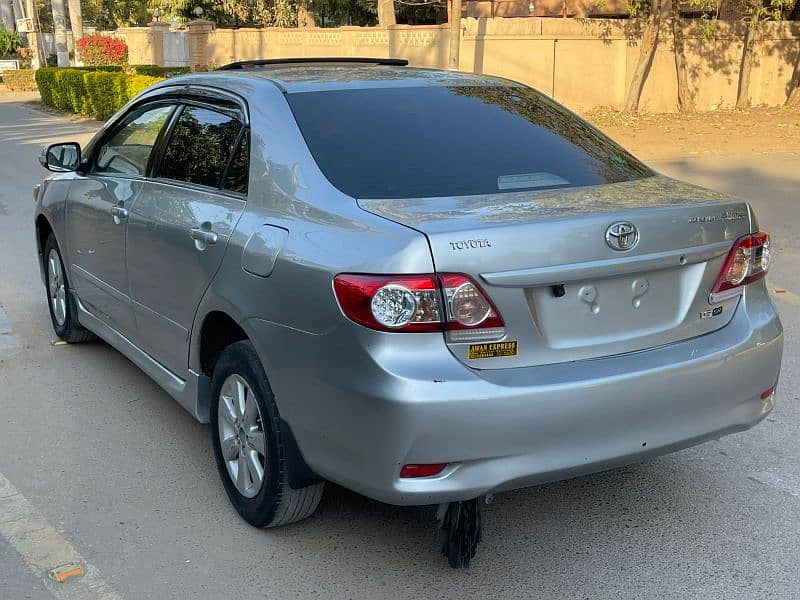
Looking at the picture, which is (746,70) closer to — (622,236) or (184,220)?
(184,220)

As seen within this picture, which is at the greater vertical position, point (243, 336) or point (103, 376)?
point (243, 336)

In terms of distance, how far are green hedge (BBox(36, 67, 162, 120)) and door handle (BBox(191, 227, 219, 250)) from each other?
653 inches

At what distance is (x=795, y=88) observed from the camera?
23.5m

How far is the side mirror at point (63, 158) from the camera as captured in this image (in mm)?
5684

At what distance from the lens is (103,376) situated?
18.6 feet

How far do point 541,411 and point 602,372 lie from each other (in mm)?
272

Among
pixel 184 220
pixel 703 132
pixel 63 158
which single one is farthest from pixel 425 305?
pixel 703 132

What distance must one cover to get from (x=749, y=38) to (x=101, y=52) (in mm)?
23761

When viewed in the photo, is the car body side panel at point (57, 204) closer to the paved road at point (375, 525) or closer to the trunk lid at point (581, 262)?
the paved road at point (375, 525)

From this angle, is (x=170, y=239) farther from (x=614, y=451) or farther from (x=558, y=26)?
(x=558, y=26)

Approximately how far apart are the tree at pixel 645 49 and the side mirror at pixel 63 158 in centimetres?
1709

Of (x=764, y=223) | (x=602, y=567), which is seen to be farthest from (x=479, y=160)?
(x=764, y=223)

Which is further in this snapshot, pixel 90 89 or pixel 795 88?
pixel 90 89

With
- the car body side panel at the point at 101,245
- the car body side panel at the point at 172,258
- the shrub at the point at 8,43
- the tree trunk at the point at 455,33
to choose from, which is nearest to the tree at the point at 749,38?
the tree trunk at the point at 455,33
